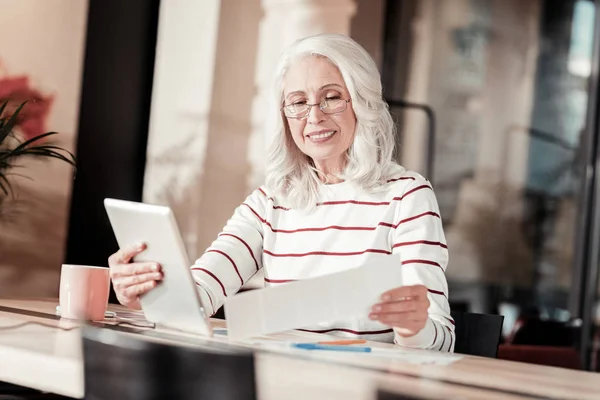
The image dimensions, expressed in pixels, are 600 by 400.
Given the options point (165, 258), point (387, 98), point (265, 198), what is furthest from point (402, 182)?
point (387, 98)

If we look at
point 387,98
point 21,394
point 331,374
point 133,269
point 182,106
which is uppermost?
point 387,98

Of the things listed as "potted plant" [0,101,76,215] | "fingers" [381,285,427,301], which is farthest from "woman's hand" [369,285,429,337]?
"potted plant" [0,101,76,215]

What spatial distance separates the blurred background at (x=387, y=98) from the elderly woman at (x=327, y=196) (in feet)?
4.55

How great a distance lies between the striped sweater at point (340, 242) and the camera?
2.03 metres

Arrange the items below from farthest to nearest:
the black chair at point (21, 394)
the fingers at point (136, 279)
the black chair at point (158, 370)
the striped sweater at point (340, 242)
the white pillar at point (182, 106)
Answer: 1. the white pillar at point (182, 106)
2. the striped sweater at point (340, 242)
3. the fingers at point (136, 279)
4. the black chair at point (21, 394)
5. the black chair at point (158, 370)

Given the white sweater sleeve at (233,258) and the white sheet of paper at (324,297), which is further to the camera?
the white sweater sleeve at (233,258)

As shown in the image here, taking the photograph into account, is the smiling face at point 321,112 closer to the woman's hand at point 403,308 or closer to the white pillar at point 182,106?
the woman's hand at point 403,308

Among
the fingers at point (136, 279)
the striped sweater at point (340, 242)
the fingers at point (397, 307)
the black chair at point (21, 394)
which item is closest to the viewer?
the black chair at point (21, 394)

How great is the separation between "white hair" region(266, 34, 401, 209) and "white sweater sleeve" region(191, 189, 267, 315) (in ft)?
0.29

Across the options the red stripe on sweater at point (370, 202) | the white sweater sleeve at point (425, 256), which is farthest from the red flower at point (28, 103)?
the white sweater sleeve at point (425, 256)

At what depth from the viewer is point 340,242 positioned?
2193 millimetres

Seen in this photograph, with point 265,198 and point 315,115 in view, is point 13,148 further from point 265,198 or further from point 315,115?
point 315,115

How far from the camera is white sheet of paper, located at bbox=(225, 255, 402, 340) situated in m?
1.47

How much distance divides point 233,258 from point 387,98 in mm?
3111
